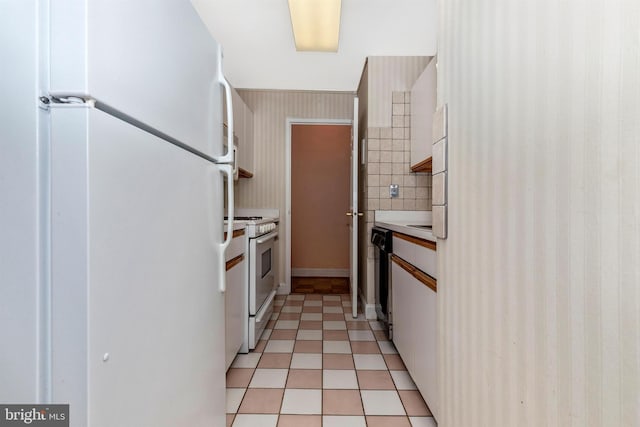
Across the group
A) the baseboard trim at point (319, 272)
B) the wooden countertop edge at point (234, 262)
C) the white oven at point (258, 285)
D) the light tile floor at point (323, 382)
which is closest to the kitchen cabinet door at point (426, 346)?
the light tile floor at point (323, 382)

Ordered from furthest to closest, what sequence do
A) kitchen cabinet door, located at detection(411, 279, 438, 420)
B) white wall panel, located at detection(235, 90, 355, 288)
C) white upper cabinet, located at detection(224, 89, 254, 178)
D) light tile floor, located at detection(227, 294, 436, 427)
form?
white wall panel, located at detection(235, 90, 355, 288) < white upper cabinet, located at detection(224, 89, 254, 178) < light tile floor, located at detection(227, 294, 436, 427) < kitchen cabinet door, located at detection(411, 279, 438, 420)

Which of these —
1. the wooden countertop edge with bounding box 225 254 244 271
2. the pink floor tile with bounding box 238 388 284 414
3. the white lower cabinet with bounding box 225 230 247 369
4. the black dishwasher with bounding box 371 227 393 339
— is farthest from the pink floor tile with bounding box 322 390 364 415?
the wooden countertop edge with bounding box 225 254 244 271

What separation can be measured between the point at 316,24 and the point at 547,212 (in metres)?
2.19

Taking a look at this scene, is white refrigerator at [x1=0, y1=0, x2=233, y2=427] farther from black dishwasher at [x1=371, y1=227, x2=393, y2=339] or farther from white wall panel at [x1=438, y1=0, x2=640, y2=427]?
black dishwasher at [x1=371, y1=227, x2=393, y2=339]

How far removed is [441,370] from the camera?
1.23 meters

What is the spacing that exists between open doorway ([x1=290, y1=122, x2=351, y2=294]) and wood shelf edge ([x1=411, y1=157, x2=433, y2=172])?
2.27 m

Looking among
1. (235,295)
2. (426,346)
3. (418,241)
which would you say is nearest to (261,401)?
(235,295)

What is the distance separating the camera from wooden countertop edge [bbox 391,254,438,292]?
1429 millimetres

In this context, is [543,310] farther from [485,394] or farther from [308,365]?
[308,365]

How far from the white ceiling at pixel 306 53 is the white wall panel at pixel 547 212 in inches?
55.3

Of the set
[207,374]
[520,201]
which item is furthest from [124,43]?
[207,374]

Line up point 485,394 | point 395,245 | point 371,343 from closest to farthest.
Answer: point 485,394 < point 395,245 < point 371,343

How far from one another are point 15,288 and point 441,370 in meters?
1.26

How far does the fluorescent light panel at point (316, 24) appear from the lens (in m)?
2.09
